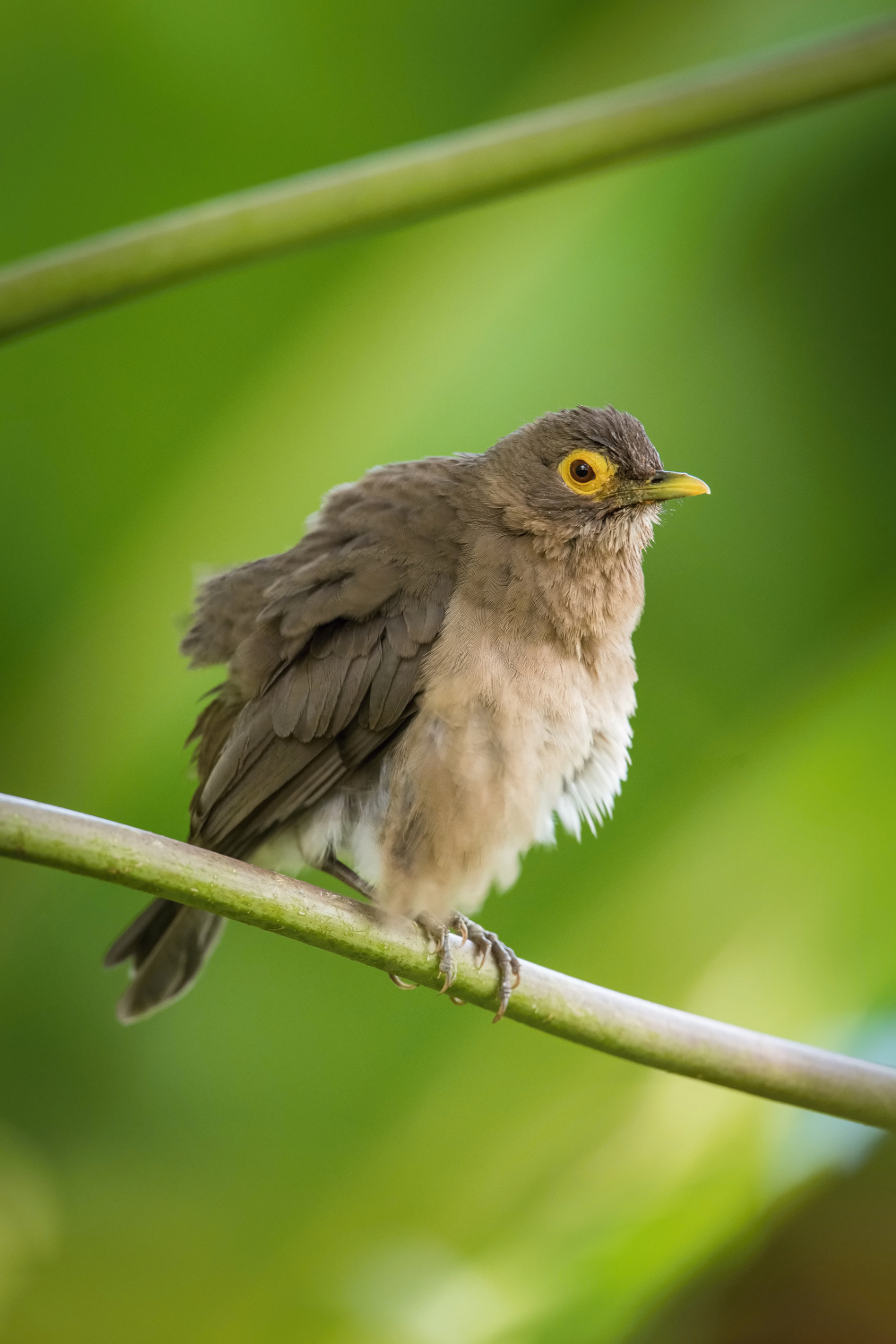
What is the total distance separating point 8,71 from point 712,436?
1424 millimetres

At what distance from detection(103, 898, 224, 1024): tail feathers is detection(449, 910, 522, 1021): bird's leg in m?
0.48

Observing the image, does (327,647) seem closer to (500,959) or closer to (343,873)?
(343,873)

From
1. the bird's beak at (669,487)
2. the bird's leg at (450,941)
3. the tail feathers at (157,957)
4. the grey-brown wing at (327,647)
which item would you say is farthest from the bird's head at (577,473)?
the tail feathers at (157,957)

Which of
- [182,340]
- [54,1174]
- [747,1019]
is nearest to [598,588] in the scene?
[747,1019]

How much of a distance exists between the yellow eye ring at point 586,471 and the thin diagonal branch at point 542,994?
0.81 metres

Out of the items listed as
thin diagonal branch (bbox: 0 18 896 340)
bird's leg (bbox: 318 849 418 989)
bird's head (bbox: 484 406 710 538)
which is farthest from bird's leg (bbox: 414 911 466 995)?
thin diagonal branch (bbox: 0 18 896 340)

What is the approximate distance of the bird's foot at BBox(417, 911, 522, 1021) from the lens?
1.45m

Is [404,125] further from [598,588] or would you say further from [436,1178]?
[436,1178]

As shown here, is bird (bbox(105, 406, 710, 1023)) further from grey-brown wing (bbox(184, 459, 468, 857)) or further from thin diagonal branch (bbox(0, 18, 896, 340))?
thin diagonal branch (bbox(0, 18, 896, 340))

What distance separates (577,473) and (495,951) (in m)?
0.74

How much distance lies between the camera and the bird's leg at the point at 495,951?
4.72ft

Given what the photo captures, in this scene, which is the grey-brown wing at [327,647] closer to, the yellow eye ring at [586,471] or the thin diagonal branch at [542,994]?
the yellow eye ring at [586,471]

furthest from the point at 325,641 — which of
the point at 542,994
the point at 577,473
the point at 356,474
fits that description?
the point at 542,994

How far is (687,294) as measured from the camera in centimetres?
213
